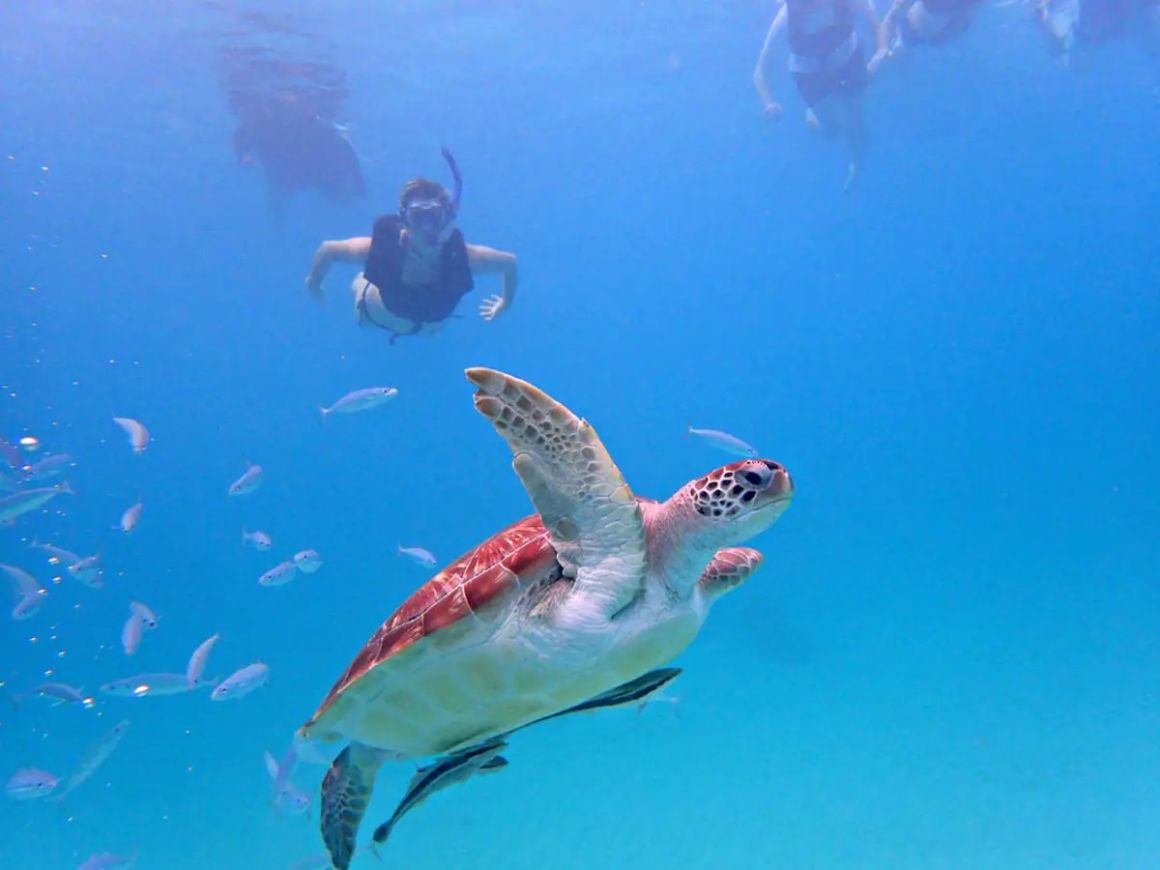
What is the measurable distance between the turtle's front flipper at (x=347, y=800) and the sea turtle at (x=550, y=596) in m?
0.30

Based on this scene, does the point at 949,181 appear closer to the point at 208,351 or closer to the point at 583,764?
the point at 583,764

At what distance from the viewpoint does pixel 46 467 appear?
6660 millimetres

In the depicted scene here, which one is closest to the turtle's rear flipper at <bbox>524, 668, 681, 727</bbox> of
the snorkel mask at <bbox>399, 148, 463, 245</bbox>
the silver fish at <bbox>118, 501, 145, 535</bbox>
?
the silver fish at <bbox>118, 501, 145, 535</bbox>

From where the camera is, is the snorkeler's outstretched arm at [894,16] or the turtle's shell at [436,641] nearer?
A: the turtle's shell at [436,641]

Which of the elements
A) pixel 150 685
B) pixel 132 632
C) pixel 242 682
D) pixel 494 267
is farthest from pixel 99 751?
pixel 494 267

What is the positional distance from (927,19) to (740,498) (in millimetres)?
14984

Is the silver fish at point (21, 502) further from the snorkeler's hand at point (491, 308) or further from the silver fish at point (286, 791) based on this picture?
the snorkeler's hand at point (491, 308)

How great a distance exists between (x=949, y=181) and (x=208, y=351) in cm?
5550

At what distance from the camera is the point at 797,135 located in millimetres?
31844

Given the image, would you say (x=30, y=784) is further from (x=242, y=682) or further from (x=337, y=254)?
(x=337, y=254)

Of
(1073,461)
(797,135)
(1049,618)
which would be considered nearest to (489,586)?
(1049,618)

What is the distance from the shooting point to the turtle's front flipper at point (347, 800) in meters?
2.89

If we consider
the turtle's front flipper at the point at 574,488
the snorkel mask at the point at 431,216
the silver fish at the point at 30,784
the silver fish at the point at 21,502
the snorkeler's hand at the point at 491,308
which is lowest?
the silver fish at the point at 30,784

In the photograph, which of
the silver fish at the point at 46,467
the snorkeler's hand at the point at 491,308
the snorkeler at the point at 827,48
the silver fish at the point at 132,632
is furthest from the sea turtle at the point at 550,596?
the snorkeler at the point at 827,48
